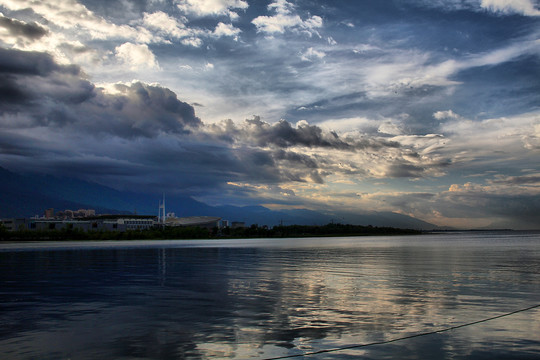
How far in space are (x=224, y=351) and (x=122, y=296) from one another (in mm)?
17695

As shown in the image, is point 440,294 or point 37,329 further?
point 440,294

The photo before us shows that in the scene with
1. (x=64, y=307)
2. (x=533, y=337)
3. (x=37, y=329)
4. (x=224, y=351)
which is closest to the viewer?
(x=224, y=351)

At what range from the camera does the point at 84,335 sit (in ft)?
64.7

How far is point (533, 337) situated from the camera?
18.1 m

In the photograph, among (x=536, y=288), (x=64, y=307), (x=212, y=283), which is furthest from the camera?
(x=212, y=283)

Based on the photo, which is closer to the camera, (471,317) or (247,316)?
(471,317)

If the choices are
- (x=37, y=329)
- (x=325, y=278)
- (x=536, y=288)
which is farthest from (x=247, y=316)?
(x=536, y=288)

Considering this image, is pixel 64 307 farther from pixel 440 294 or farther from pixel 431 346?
pixel 440 294

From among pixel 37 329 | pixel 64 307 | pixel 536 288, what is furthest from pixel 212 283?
pixel 536 288

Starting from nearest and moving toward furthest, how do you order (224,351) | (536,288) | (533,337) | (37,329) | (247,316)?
1. (224,351)
2. (533,337)
3. (37,329)
4. (247,316)
5. (536,288)

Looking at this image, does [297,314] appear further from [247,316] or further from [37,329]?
[37,329]

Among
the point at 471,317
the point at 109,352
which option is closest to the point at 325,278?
the point at 471,317

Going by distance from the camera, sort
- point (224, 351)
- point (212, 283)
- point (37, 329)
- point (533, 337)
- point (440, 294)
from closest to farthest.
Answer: point (224, 351), point (533, 337), point (37, 329), point (440, 294), point (212, 283)

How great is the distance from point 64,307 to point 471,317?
22.7m
